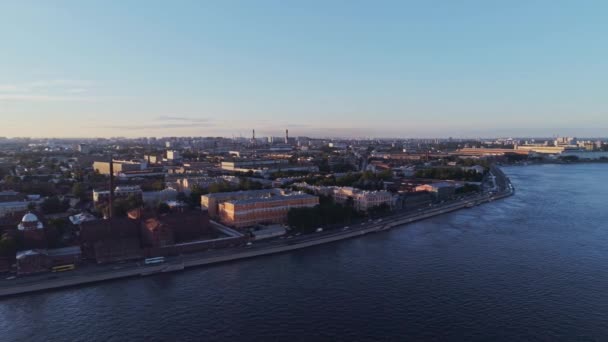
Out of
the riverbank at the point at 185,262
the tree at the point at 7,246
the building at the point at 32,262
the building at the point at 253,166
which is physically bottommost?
the riverbank at the point at 185,262

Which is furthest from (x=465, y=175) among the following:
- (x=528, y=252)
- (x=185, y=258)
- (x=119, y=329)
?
(x=119, y=329)

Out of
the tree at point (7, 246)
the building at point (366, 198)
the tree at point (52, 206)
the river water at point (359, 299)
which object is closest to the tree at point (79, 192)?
the tree at point (52, 206)

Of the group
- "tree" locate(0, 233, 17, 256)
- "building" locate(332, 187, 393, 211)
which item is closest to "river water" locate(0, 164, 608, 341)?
"tree" locate(0, 233, 17, 256)

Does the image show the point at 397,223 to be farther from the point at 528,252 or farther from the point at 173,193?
the point at 173,193

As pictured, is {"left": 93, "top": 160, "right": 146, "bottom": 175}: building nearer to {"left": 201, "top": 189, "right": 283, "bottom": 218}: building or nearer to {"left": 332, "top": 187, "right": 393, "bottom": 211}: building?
{"left": 201, "top": 189, "right": 283, "bottom": 218}: building

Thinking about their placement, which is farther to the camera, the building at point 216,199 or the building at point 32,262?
the building at point 216,199

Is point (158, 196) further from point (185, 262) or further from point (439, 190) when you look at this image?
point (439, 190)

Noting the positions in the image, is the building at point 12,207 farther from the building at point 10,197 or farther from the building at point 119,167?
the building at point 119,167
